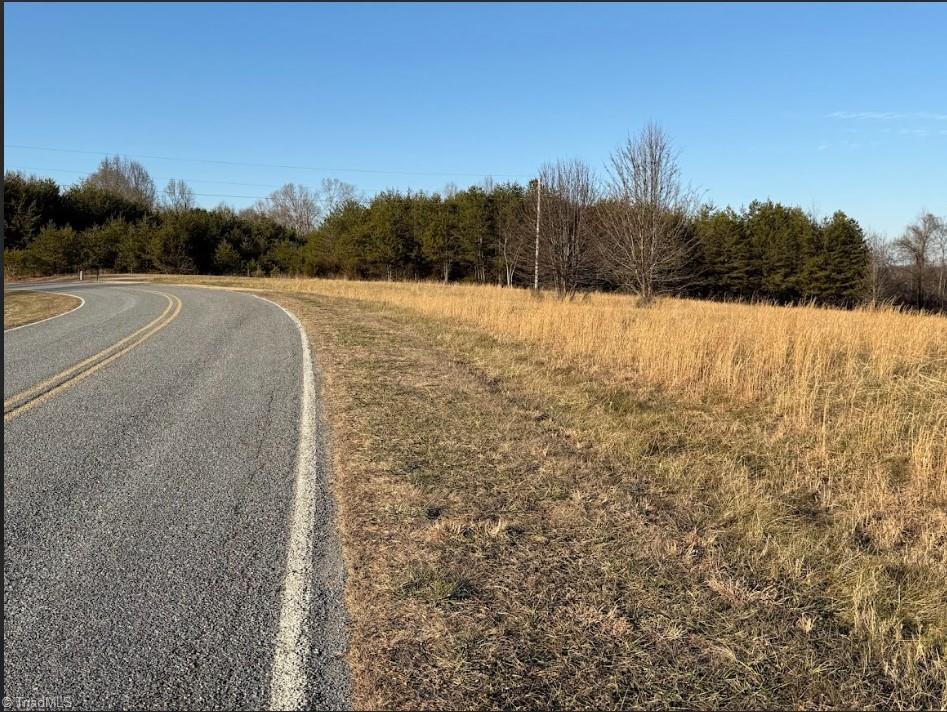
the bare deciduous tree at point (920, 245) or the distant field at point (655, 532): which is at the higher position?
the bare deciduous tree at point (920, 245)

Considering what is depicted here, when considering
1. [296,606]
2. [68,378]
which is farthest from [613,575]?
[68,378]

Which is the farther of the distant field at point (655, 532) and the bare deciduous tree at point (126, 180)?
the bare deciduous tree at point (126, 180)

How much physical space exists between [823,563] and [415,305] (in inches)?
723

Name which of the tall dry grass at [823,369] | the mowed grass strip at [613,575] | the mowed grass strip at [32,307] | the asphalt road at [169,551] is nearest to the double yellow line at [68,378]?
the asphalt road at [169,551]

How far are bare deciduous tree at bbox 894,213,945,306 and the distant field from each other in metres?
55.9

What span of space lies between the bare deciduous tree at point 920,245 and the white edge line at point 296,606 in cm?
6209

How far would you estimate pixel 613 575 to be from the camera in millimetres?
3188

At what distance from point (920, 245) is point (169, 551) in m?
66.0

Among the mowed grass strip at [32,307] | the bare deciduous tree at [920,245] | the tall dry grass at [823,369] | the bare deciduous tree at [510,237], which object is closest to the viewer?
the tall dry grass at [823,369]

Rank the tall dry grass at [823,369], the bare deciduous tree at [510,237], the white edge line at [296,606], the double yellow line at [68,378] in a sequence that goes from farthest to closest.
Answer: the bare deciduous tree at [510,237]
the double yellow line at [68,378]
the tall dry grass at [823,369]
the white edge line at [296,606]

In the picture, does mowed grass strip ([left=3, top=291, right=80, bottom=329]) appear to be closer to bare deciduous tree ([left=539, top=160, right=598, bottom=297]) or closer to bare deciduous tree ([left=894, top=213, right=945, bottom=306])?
bare deciduous tree ([left=539, top=160, right=598, bottom=297])

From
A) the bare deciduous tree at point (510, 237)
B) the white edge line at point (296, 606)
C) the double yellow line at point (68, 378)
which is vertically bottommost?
the white edge line at point (296, 606)

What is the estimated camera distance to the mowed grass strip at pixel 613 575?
2.40 metres

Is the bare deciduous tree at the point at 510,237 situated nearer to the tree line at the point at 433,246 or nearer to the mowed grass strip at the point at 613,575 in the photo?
the tree line at the point at 433,246
